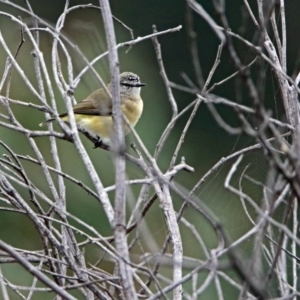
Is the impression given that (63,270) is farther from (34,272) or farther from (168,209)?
(34,272)

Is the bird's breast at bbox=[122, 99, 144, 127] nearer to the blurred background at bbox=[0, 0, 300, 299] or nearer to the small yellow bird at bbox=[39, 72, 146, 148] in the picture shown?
the small yellow bird at bbox=[39, 72, 146, 148]

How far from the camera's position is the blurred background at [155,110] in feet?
32.6

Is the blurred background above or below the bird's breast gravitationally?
below

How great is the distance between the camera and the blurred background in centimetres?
992

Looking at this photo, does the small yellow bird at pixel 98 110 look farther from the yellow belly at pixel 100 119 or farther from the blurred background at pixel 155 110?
the blurred background at pixel 155 110

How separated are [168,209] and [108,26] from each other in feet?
1.94

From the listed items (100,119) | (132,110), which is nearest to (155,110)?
(132,110)

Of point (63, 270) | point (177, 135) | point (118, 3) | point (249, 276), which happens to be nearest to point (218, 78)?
point (177, 135)

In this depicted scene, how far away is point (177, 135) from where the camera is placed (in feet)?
45.3

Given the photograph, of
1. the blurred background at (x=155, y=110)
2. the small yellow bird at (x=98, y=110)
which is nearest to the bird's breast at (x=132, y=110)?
the small yellow bird at (x=98, y=110)

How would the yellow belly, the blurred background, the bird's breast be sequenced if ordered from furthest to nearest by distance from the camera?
the blurred background
the bird's breast
the yellow belly

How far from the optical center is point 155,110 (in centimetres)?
1392

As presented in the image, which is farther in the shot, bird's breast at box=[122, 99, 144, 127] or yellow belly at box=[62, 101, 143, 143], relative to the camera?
bird's breast at box=[122, 99, 144, 127]

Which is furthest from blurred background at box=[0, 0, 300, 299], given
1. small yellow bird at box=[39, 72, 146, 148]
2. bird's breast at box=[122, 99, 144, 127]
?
bird's breast at box=[122, 99, 144, 127]
